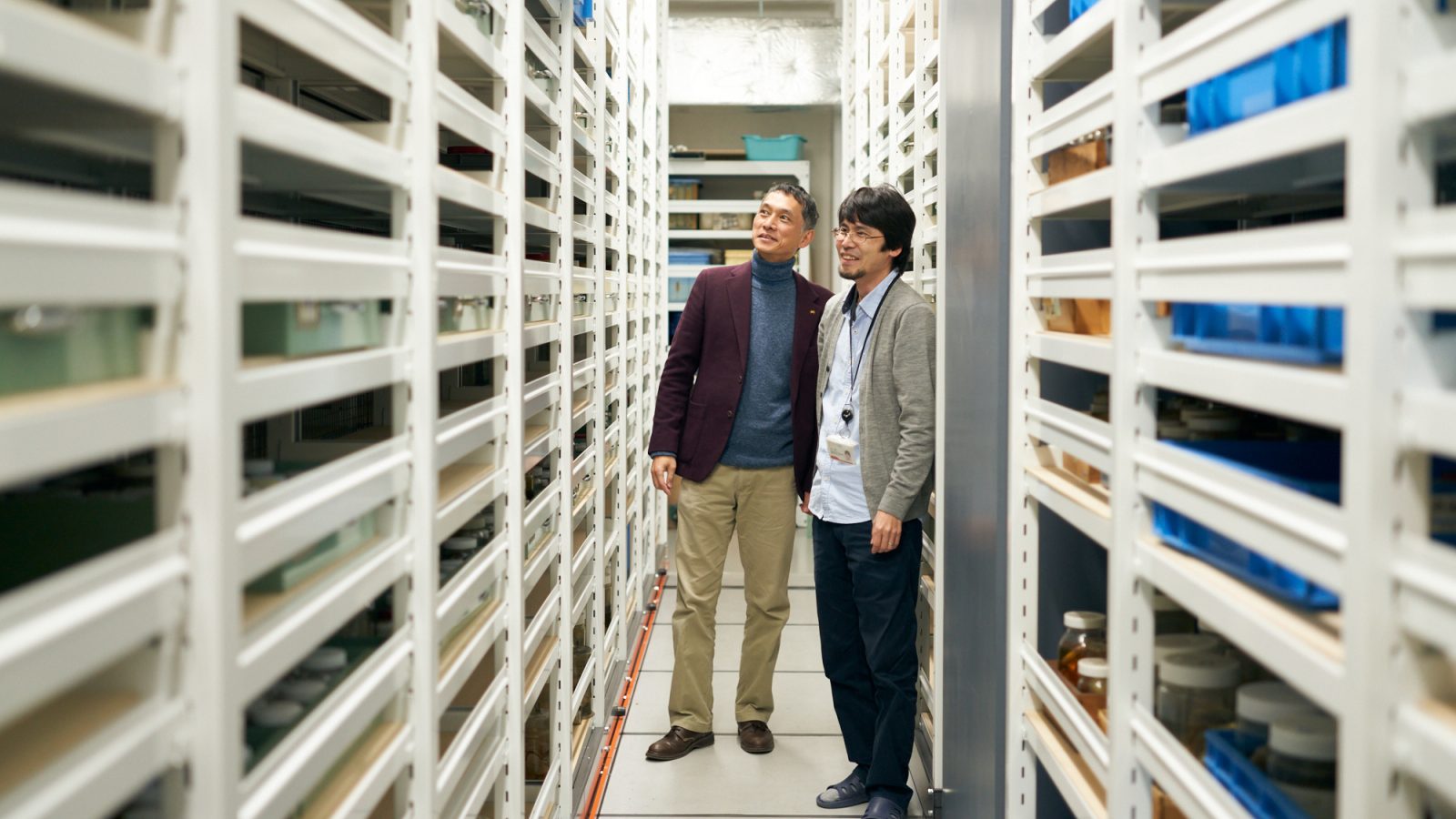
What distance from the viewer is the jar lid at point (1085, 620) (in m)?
2.09

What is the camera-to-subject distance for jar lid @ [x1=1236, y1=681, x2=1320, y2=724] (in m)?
1.42

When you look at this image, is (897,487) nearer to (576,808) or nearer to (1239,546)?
(576,808)

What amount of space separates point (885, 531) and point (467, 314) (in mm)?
1451

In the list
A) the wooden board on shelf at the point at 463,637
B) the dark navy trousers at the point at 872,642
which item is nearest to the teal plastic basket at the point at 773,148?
the dark navy trousers at the point at 872,642

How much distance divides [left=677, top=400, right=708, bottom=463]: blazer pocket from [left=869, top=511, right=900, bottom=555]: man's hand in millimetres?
887

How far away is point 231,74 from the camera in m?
0.99

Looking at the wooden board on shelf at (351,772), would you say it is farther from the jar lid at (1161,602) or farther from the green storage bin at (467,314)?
the jar lid at (1161,602)

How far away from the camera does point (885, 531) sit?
121 inches

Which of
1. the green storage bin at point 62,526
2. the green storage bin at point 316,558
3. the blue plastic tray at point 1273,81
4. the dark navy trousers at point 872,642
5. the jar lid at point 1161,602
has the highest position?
the blue plastic tray at point 1273,81

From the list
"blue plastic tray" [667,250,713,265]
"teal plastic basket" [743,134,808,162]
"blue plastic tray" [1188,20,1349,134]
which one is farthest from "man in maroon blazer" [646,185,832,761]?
"teal plastic basket" [743,134,808,162]

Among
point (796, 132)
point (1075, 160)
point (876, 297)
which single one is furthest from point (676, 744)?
point (796, 132)

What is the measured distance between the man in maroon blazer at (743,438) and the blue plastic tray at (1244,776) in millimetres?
2336

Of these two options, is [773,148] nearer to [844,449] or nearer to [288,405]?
[844,449]

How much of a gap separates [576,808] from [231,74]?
2629mm
